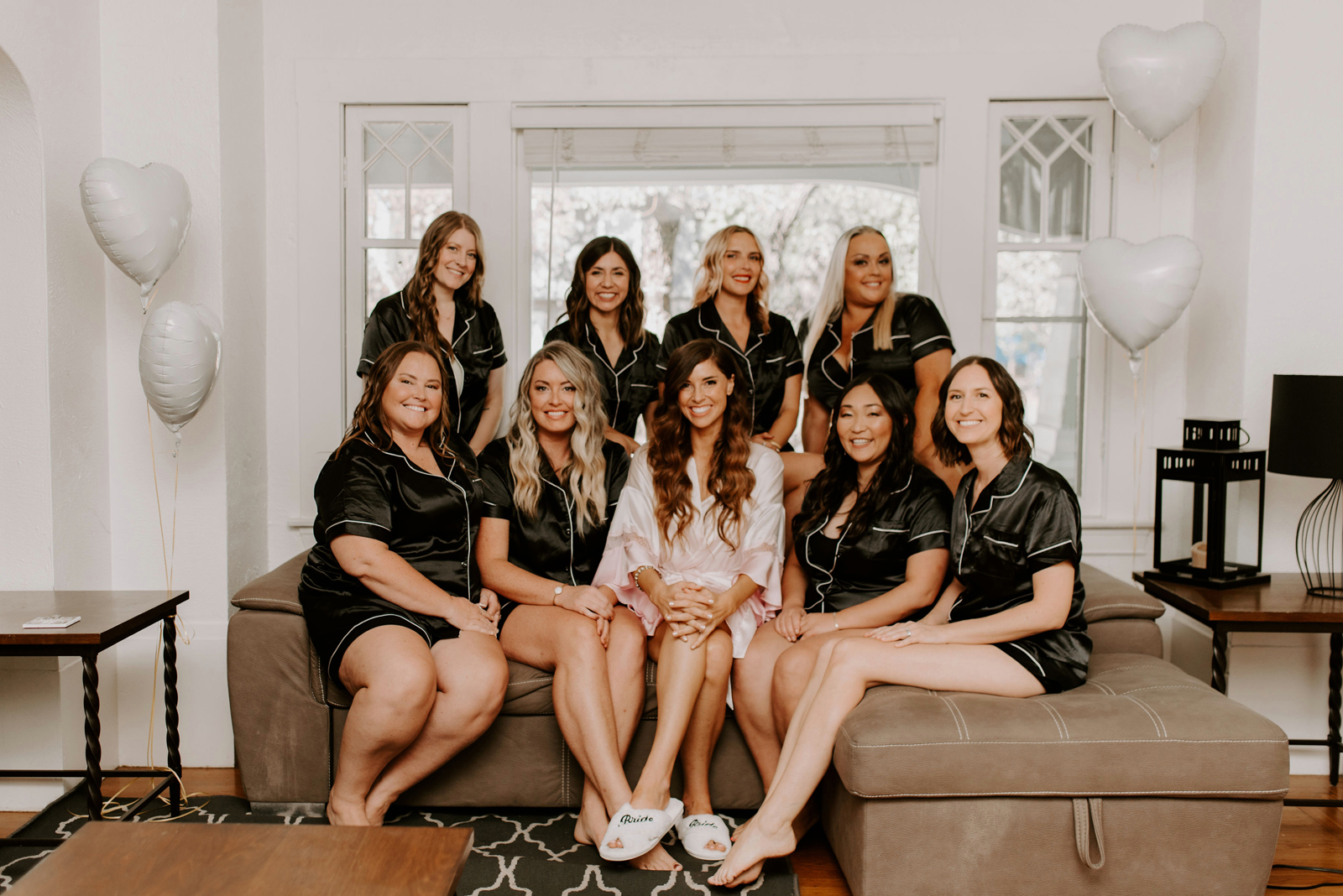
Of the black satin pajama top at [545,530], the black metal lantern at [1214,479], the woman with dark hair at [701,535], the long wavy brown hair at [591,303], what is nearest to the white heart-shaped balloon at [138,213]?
the black satin pajama top at [545,530]

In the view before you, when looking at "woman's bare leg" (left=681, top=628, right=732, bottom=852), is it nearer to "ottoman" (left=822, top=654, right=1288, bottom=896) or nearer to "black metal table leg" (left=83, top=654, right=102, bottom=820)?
"ottoman" (left=822, top=654, right=1288, bottom=896)

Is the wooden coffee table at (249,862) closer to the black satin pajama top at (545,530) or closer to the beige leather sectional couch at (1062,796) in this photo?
the beige leather sectional couch at (1062,796)

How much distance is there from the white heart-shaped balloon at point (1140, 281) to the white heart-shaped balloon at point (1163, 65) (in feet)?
1.41

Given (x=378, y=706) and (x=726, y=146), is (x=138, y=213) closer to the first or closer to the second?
(x=378, y=706)

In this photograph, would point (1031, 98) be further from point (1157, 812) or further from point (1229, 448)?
point (1157, 812)

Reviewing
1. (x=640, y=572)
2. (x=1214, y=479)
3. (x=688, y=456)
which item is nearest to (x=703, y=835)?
(x=640, y=572)

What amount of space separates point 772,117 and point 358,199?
61.5 inches

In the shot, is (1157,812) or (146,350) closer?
(1157,812)

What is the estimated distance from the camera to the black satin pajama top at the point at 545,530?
112 inches

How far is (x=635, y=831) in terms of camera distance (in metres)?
2.32

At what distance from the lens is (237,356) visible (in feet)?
11.0

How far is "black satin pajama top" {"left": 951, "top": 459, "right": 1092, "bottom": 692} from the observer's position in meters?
2.41

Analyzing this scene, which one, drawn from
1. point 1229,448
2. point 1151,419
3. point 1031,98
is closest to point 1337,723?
point 1229,448

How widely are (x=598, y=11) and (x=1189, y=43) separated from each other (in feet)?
6.41
